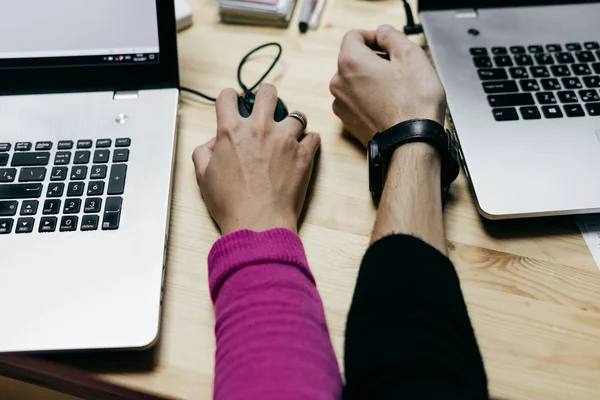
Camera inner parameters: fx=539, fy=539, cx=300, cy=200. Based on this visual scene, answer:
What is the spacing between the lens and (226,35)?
0.81 metres

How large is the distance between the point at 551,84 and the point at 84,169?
559mm

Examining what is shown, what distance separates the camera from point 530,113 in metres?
0.64

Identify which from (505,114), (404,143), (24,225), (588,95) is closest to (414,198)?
(404,143)

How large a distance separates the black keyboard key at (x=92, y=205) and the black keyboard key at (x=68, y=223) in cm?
1

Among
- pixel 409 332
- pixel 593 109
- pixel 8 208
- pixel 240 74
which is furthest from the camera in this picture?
pixel 240 74

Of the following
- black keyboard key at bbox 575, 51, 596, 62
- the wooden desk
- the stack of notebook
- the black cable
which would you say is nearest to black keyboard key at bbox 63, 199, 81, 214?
the wooden desk

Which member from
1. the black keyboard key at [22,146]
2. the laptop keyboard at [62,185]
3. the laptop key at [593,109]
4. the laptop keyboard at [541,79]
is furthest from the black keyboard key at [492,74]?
the black keyboard key at [22,146]

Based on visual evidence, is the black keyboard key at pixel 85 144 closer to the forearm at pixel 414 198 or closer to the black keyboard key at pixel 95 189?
the black keyboard key at pixel 95 189

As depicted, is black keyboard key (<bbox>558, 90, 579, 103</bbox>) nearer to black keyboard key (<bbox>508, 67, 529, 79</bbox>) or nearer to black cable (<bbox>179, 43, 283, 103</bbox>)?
black keyboard key (<bbox>508, 67, 529, 79</bbox>)

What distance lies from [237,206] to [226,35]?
36 cm

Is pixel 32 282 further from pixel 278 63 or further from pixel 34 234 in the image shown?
pixel 278 63

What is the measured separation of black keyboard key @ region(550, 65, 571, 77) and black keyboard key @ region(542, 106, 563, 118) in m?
0.06

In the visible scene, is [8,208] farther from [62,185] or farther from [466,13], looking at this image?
[466,13]

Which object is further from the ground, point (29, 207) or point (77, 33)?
point (77, 33)
